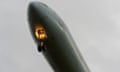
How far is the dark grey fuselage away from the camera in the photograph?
7369 centimetres

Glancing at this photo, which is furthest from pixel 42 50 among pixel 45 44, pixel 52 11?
pixel 52 11

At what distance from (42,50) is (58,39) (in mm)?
2186

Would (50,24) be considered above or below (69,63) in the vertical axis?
above

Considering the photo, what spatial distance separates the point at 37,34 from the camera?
7469 centimetres

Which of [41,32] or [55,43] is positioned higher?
[41,32]

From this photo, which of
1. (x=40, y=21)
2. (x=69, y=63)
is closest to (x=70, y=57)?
(x=69, y=63)

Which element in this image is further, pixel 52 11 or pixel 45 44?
pixel 52 11

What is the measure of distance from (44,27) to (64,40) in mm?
3012

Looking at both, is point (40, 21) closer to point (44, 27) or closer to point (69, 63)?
point (44, 27)

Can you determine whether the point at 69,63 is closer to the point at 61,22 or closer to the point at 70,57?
the point at 70,57

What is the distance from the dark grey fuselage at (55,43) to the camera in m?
73.7

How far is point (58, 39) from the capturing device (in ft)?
245

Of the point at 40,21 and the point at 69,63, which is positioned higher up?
the point at 40,21

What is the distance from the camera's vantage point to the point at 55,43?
242 feet
